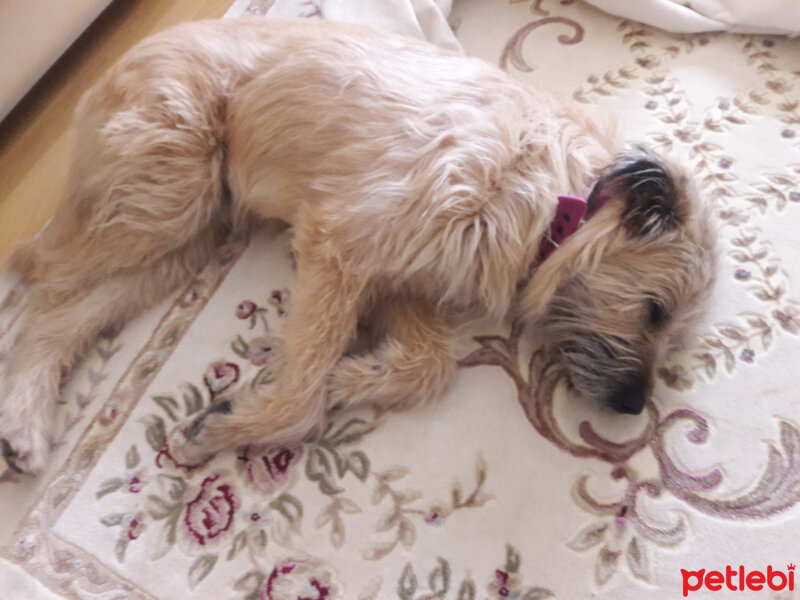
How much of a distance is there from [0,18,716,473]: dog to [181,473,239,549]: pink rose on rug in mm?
93

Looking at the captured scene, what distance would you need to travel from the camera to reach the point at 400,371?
5.18 feet

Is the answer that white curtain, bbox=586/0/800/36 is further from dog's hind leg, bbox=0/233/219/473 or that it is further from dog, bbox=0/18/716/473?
dog's hind leg, bbox=0/233/219/473

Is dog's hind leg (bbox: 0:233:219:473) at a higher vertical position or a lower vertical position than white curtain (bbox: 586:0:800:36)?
lower

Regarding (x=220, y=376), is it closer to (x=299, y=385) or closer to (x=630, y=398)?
(x=299, y=385)

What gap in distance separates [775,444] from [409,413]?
3.13 ft

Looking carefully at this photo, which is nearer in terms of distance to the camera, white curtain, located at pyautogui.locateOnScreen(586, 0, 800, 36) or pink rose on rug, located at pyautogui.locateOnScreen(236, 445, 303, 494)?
pink rose on rug, located at pyautogui.locateOnScreen(236, 445, 303, 494)

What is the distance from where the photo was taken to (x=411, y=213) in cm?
147

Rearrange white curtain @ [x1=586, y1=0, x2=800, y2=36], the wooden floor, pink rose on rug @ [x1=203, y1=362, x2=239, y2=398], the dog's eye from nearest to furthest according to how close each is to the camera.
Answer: the dog's eye
pink rose on rug @ [x1=203, y1=362, x2=239, y2=398]
the wooden floor
white curtain @ [x1=586, y1=0, x2=800, y2=36]

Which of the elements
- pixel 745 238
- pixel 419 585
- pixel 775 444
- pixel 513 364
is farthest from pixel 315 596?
pixel 745 238

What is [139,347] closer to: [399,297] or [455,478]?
[399,297]

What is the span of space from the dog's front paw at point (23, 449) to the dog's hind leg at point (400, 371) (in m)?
0.73

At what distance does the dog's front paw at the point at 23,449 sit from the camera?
4.86 ft

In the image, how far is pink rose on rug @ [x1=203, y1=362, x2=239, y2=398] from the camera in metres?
1.64

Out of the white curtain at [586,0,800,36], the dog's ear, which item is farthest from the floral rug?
the white curtain at [586,0,800,36]
